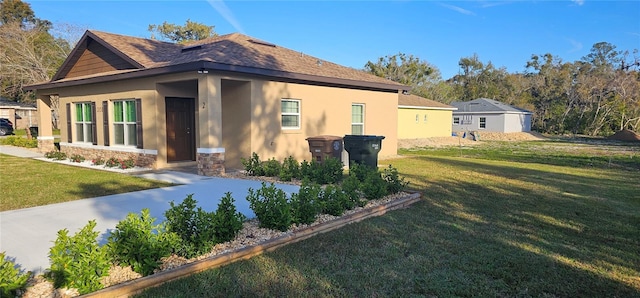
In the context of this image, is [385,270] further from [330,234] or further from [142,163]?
[142,163]

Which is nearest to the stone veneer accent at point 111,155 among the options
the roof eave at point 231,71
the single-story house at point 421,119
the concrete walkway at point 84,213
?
the roof eave at point 231,71

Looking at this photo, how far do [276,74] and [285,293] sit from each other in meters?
9.07

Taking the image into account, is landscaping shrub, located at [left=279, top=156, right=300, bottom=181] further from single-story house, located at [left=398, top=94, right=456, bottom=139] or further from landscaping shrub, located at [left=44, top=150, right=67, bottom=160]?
single-story house, located at [left=398, top=94, right=456, bottom=139]

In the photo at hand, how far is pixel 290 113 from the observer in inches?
520

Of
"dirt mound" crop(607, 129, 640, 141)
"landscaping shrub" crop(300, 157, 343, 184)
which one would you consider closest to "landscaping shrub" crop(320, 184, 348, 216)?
"landscaping shrub" crop(300, 157, 343, 184)

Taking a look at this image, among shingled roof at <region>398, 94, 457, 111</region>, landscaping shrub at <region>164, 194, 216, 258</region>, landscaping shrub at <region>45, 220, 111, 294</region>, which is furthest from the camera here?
shingled roof at <region>398, 94, 457, 111</region>

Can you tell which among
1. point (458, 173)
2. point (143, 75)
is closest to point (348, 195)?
point (458, 173)

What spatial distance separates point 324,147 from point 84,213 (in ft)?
21.5

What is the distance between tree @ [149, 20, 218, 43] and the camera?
46.1m

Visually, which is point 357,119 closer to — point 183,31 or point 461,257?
point 461,257

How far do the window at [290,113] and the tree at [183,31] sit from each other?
36.5 metres

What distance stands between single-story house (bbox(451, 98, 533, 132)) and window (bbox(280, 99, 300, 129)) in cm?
3209

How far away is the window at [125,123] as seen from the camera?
12992mm

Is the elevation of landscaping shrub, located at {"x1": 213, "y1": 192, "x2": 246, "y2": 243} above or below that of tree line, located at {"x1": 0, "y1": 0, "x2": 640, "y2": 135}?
below
